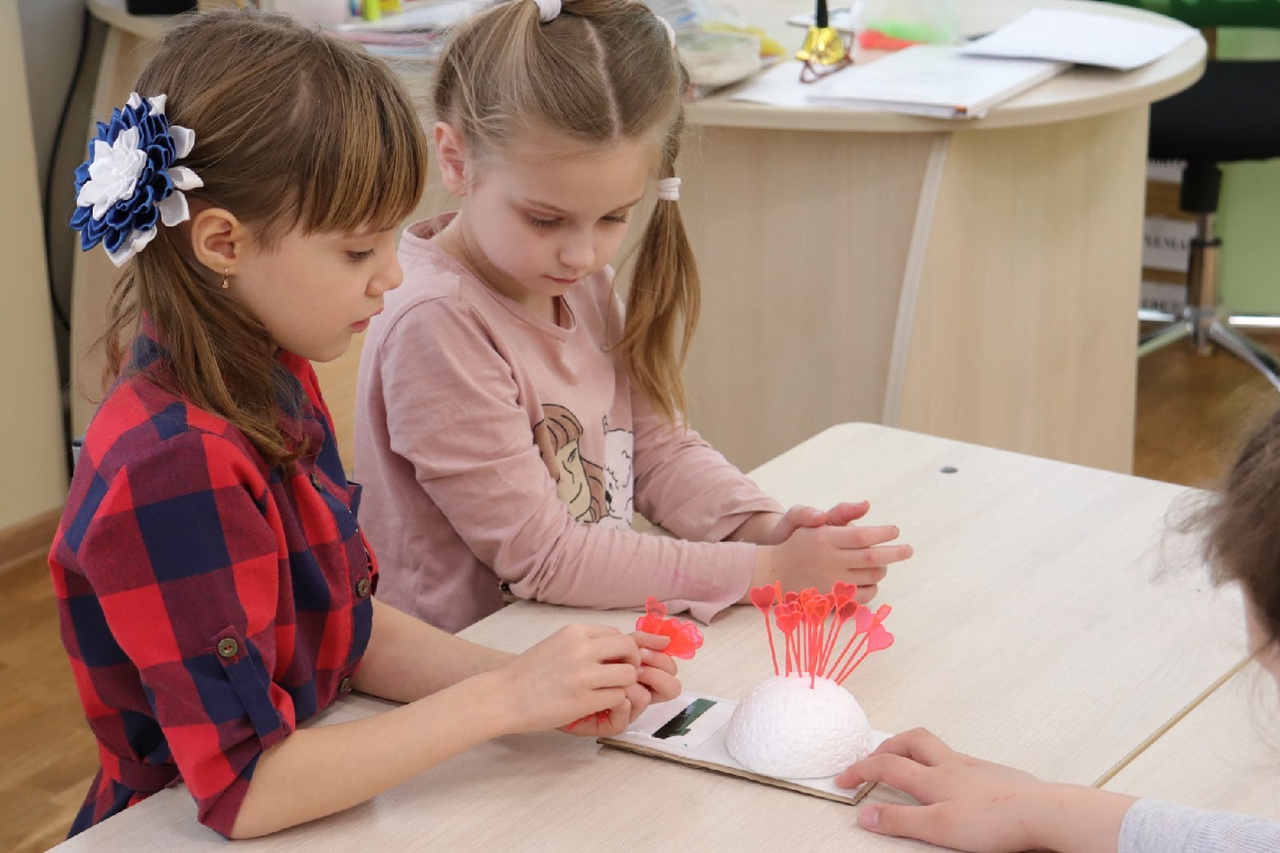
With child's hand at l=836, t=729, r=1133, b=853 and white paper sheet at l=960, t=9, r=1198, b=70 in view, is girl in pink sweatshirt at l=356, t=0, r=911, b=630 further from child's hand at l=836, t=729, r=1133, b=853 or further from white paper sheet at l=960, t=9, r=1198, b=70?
white paper sheet at l=960, t=9, r=1198, b=70

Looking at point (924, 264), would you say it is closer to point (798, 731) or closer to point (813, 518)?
point (813, 518)

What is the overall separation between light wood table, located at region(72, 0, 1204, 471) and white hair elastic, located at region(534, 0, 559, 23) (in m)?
0.74

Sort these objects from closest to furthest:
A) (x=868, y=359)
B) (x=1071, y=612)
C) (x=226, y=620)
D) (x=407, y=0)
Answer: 1. (x=226, y=620)
2. (x=1071, y=612)
3. (x=868, y=359)
4. (x=407, y=0)

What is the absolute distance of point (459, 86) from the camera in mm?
1263

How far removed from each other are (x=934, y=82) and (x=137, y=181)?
1436mm

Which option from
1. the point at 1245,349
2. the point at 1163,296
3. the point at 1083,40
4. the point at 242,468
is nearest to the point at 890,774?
the point at 242,468

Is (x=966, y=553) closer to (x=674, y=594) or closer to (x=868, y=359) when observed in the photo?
(x=674, y=594)

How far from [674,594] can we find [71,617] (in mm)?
442

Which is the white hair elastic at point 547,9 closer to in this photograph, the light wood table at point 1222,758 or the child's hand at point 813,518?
the child's hand at point 813,518

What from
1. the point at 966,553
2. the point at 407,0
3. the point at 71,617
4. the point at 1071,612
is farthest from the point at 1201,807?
the point at 407,0

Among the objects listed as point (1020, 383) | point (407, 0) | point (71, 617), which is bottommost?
point (1020, 383)

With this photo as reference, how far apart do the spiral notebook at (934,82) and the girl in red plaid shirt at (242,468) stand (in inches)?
45.5

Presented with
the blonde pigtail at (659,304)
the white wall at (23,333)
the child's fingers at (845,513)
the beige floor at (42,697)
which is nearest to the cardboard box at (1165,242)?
the beige floor at (42,697)

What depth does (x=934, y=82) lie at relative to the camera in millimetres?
2070
